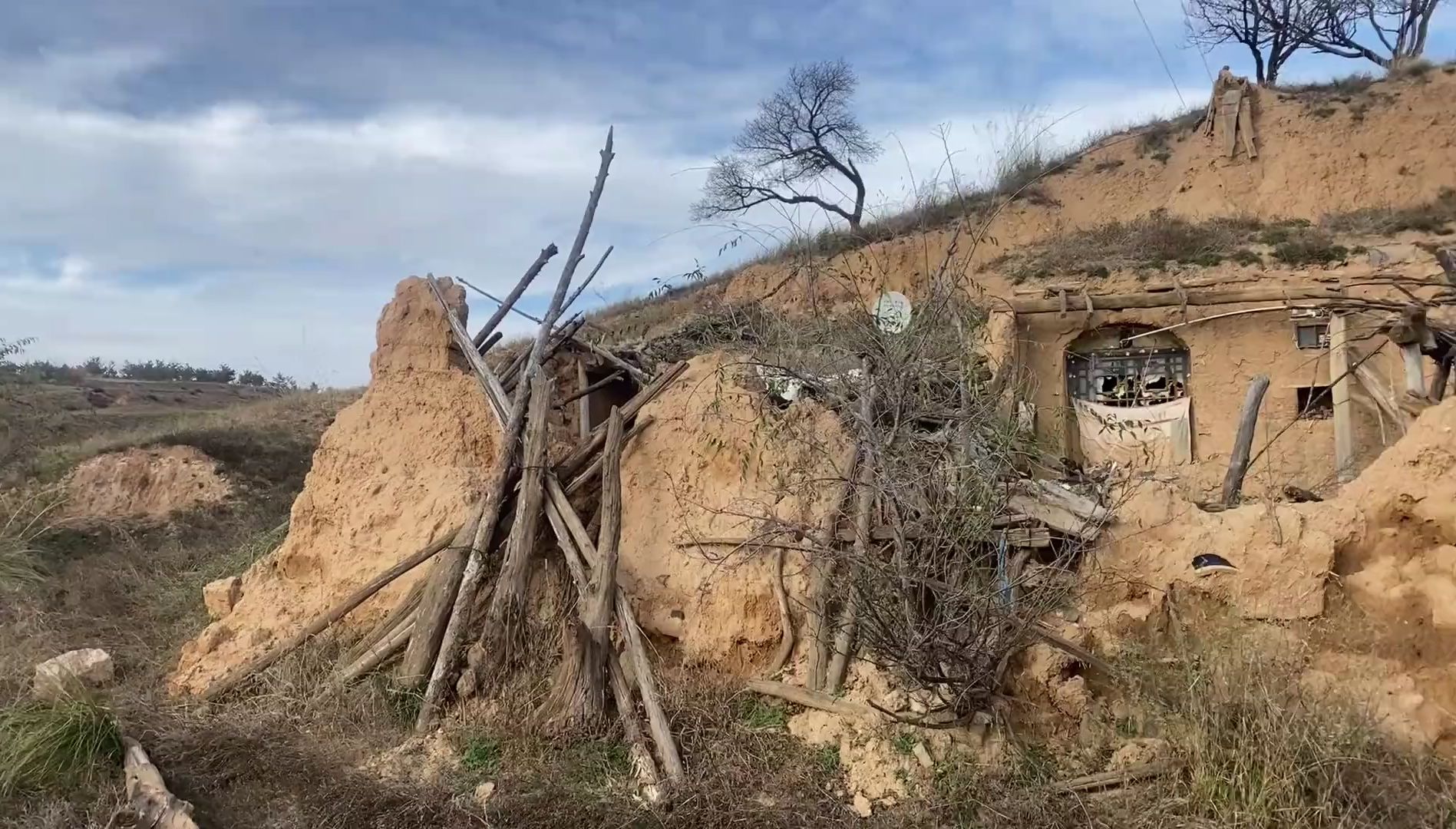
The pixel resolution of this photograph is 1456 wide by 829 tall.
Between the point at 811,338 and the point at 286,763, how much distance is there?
333cm

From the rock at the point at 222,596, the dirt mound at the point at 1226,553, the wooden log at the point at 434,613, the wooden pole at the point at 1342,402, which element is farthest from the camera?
the wooden pole at the point at 1342,402

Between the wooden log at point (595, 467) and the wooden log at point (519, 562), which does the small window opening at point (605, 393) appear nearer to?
the wooden log at point (595, 467)

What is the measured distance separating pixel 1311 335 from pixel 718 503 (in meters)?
8.12

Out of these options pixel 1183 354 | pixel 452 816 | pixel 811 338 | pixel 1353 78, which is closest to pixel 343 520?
pixel 452 816

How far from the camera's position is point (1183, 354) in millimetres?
11453

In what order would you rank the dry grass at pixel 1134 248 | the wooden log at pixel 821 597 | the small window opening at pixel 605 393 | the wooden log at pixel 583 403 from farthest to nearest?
the dry grass at pixel 1134 248 → the small window opening at pixel 605 393 → the wooden log at pixel 583 403 → the wooden log at pixel 821 597

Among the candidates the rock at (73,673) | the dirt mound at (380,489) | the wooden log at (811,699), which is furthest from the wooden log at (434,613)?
the wooden log at (811,699)

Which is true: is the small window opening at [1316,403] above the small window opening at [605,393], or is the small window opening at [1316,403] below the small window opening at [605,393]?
below

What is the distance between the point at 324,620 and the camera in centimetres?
573

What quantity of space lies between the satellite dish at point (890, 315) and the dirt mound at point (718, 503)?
0.76 m

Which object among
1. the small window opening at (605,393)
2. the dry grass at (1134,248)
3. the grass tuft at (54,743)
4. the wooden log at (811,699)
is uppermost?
the dry grass at (1134,248)

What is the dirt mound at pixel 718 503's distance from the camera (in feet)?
18.0

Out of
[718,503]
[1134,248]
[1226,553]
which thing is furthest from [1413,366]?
[1134,248]

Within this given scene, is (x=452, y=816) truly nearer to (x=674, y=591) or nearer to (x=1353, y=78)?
(x=674, y=591)
